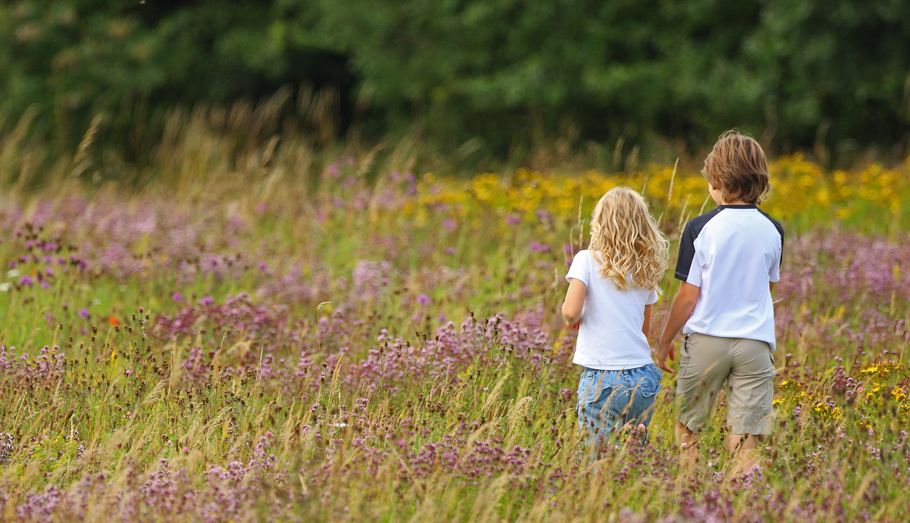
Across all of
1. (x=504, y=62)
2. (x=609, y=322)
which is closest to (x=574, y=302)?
(x=609, y=322)

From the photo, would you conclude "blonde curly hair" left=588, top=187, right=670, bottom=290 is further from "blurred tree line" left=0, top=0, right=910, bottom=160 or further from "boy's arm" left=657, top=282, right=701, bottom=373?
"blurred tree line" left=0, top=0, right=910, bottom=160

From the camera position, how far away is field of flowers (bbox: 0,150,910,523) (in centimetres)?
251

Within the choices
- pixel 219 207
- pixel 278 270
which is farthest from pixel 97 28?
pixel 278 270

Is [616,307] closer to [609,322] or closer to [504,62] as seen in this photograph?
[609,322]

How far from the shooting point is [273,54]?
1411cm

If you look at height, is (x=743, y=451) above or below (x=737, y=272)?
below

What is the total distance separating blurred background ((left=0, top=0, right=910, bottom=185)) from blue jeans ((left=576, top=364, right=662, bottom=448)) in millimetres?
7303

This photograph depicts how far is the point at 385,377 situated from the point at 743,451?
160cm

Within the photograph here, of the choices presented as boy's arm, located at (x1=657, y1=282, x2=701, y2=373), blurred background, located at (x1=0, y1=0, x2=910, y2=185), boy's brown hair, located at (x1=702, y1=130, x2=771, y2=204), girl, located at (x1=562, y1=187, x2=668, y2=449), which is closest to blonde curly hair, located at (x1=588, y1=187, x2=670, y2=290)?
girl, located at (x1=562, y1=187, x2=668, y2=449)

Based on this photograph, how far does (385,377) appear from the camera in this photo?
3723 millimetres

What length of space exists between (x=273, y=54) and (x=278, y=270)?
9240 mm

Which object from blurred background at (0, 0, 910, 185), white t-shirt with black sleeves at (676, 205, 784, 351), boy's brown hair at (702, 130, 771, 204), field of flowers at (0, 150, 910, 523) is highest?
blurred background at (0, 0, 910, 185)

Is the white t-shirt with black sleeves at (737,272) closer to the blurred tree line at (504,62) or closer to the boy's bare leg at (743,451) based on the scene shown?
the boy's bare leg at (743,451)

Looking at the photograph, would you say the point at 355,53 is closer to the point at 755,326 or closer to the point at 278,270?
the point at 278,270
